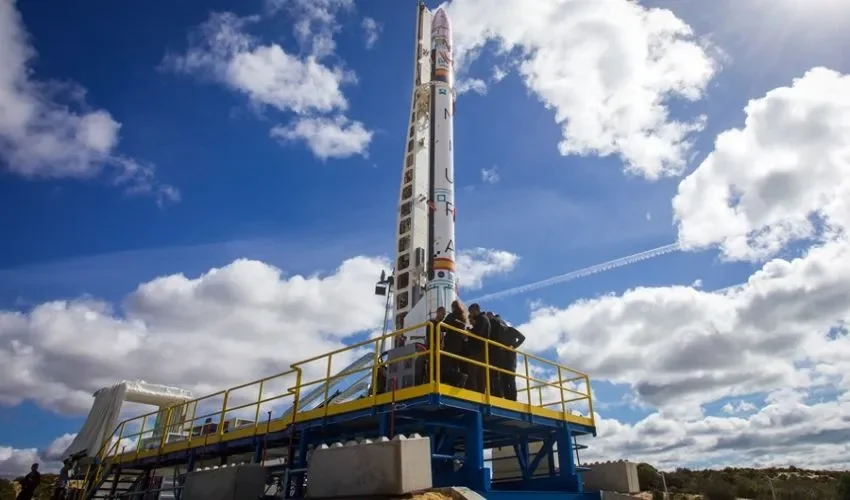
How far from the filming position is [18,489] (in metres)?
35.3

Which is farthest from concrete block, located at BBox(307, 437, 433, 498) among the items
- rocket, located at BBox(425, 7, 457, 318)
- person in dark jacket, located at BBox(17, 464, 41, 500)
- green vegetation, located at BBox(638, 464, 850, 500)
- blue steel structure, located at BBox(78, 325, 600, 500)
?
green vegetation, located at BBox(638, 464, 850, 500)

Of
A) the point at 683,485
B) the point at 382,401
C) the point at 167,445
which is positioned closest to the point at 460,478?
the point at 382,401

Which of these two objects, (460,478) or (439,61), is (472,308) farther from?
(439,61)

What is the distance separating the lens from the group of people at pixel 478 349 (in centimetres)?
1072

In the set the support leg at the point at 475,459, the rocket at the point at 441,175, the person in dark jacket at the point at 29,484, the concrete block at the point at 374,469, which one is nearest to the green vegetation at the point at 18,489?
the person in dark jacket at the point at 29,484

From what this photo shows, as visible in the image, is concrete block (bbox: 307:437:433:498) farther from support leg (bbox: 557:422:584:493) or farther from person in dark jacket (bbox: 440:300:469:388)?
support leg (bbox: 557:422:584:493)

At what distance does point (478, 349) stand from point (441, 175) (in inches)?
375

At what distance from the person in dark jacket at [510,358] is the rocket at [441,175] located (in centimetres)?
485

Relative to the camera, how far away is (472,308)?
37.7 ft

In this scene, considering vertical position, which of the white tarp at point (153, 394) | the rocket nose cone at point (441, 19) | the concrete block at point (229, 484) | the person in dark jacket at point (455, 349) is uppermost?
the rocket nose cone at point (441, 19)

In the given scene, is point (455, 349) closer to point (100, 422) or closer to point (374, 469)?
point (374, 469)

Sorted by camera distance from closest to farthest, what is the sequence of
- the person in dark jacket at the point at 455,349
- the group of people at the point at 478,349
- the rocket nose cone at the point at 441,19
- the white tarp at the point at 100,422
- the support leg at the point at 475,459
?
1. the support leg at the point at 475,459
2. the person in dark jacket at the point at 455,349
3. the group of people at the point at 478,349
4. the white tarp at the point at 100,422
5. the rocket nose cone at the point at 441,19

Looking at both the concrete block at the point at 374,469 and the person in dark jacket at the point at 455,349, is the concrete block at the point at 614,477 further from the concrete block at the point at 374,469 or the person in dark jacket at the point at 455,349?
the concrete block at the point at 374,469

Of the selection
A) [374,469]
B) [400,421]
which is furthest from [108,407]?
[374,469]
